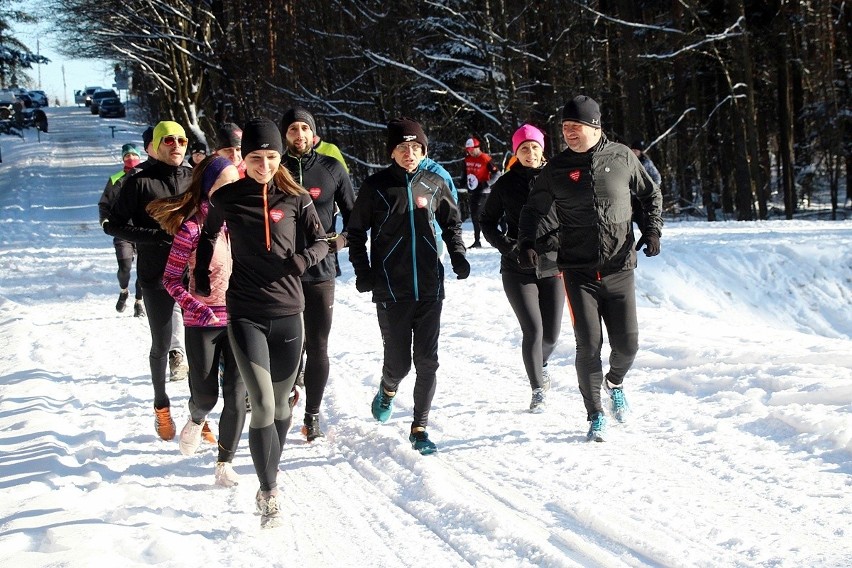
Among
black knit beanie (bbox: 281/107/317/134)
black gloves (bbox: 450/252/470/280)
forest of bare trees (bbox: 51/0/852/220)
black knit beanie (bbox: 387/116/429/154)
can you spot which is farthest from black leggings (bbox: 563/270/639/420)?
forest of bare trees (bbox: 51/0/852/220)

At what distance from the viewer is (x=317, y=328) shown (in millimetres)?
6121

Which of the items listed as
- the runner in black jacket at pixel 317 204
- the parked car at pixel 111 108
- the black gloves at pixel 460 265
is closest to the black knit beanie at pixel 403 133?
the runner in black jacket at pixel 317 204

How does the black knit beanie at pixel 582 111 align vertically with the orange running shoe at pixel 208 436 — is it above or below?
above

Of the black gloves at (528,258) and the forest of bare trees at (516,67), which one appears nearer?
the black gloves at (528,258)

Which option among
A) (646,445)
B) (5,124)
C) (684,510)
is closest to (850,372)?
(646,445)

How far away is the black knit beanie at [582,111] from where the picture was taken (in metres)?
5.61

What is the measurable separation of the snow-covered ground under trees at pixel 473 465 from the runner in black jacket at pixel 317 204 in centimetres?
64

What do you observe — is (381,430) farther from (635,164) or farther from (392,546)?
(635,164)

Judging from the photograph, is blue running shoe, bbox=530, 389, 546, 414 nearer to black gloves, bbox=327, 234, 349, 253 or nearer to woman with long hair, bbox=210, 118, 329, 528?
black gloves, bbox=327, 234, 349, 253

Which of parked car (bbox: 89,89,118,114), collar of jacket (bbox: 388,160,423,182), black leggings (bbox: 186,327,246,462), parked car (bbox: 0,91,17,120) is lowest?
black leggings (bbox: 186,327,246,462)

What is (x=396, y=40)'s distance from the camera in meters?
20.4

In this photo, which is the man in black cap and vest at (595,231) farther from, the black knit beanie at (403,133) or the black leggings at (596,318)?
the black knit beanie at (403,133)

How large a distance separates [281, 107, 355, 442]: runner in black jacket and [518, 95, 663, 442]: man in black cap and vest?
1.26 m

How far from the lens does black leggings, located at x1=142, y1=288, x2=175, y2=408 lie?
6.52 meters
